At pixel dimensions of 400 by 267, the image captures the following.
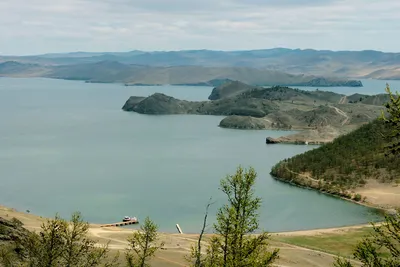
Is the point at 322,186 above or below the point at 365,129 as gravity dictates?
below

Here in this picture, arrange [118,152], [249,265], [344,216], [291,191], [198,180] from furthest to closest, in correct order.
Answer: [118,152] < [198,180] < [291,191] < [344,216] < [249,265]

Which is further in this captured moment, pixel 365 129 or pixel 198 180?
pixel 365 129

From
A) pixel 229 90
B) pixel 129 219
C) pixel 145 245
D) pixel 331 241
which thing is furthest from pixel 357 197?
pixel 229 90

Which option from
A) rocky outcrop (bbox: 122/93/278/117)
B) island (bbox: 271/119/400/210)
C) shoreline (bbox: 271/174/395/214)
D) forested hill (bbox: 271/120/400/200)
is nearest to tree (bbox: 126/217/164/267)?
shoreline (bbox: 271/174/395/214)

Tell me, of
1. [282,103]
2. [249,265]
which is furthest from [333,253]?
[282,103]

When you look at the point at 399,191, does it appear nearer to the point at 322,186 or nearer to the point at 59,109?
the point at 322,186

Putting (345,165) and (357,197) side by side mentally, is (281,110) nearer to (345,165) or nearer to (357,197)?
(345,165)

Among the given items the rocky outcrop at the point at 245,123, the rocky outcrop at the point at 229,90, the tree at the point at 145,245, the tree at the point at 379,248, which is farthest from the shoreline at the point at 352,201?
the rocky outcrop at the point at 229,90
